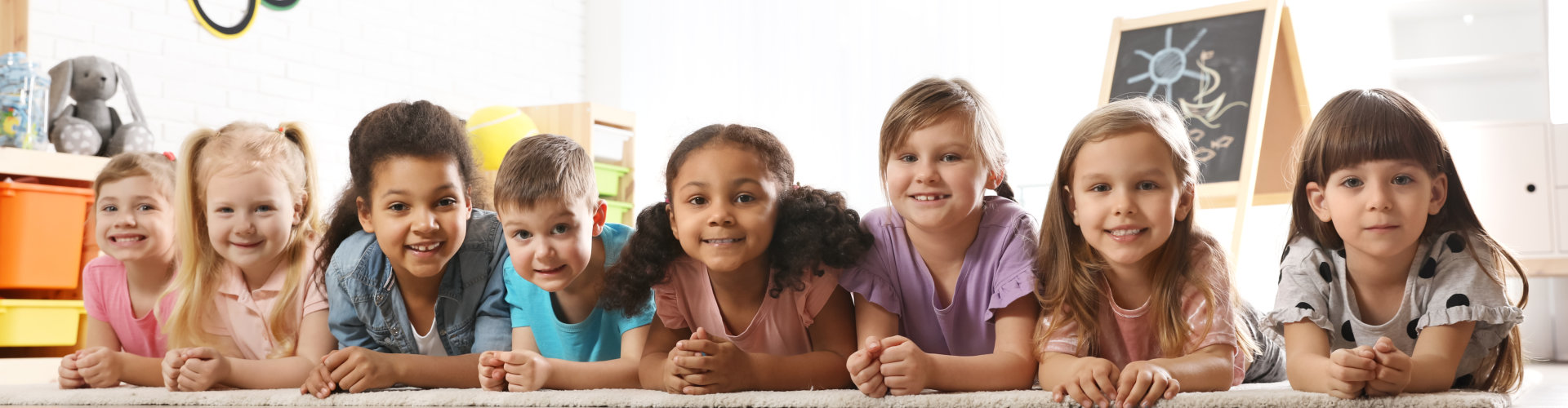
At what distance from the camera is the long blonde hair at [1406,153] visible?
1.21 meters

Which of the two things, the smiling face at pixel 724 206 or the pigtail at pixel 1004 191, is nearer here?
the smiling face at pixel 724 206

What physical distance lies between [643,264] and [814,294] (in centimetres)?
23

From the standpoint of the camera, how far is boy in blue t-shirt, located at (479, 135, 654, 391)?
144 centimetres

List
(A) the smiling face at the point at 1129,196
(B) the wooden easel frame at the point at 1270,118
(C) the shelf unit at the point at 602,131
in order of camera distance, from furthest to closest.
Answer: (C) the shelf unit at the point at 602,131
(B) the wooden easel frame at the point at 1270,118
(A) the smiling face at the point at 1129,196

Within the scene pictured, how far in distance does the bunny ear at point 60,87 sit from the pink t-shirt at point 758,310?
6.17 feet

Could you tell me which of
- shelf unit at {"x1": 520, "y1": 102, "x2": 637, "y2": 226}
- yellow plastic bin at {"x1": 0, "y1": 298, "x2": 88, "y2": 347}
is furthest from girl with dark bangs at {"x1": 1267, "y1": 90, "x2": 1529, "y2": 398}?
shelf unit at {"x1": 520, "y1": 102, "x2": 637, "y2": 226}

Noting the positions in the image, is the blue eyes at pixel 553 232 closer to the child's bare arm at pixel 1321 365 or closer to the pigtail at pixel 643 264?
the pigtail at pixel 643 264

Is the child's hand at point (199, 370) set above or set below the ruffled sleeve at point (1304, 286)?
below

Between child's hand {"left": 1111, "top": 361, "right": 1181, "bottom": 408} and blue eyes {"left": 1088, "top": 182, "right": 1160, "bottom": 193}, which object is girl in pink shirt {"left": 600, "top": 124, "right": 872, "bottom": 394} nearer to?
blue eyes {"left": 1088, "top": 182, "right": 1160, "bottom": 193}

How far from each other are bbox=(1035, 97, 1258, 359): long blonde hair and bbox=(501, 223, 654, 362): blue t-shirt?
58 cm

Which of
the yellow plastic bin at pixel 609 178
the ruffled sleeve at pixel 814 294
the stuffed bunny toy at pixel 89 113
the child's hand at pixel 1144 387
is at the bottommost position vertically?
the child's hand at pixel 1144 387

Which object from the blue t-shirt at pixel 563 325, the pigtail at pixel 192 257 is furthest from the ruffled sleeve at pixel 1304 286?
the pigtail at pixel 192 257

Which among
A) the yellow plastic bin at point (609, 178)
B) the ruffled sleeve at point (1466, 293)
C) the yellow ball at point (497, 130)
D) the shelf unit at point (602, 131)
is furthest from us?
the yellow plastic bin at point (609, 178)

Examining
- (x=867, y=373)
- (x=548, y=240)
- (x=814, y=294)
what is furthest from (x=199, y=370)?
(x=867, y=373)
